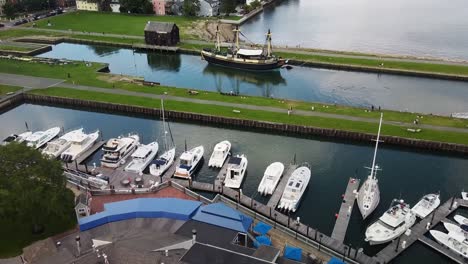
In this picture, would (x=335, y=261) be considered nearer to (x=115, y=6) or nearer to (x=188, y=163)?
(x=188, y=163)

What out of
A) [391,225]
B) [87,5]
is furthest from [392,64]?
[87,5]

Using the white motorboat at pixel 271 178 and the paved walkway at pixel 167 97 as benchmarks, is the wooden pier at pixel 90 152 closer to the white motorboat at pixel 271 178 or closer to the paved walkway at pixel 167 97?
the paved walkway at pixel 167 97

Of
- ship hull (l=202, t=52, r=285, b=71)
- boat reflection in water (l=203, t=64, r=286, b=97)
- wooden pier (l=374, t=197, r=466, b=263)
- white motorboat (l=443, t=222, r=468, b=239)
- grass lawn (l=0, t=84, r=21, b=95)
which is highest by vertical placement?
ship hull (l=202, t=52, r=285, b=71)

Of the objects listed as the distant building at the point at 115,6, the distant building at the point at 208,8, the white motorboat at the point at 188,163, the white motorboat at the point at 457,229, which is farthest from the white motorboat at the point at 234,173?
the distant building at the point at 115,6

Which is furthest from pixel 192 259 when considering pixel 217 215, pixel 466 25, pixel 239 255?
pixel 466 25

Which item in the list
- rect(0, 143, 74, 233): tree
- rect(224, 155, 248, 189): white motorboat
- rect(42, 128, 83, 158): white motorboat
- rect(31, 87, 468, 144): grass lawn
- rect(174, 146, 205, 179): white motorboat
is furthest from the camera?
rect(31, 87, 468, 144): grass lawn

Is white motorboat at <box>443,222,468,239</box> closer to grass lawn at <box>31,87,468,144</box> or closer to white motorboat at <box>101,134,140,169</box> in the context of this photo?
grass lawn at <box>31,87,468,144</box>

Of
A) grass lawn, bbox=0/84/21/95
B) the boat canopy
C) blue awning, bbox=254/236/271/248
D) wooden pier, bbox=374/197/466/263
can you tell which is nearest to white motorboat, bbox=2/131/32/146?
grass lawn, bbox=0/84/21/95
